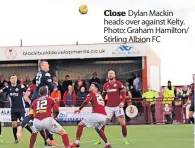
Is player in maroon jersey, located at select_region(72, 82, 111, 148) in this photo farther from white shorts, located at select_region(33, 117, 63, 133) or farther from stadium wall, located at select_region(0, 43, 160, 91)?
stadium wall, located at select_region(0, 43, 160, 91)

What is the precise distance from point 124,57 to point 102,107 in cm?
1626

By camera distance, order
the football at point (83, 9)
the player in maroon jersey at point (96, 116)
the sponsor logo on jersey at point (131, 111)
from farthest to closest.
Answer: the football at point (83, 9) → the sponsor logo on jersey at point (131, 111) → the player in maroon jersey at point (96, 116)

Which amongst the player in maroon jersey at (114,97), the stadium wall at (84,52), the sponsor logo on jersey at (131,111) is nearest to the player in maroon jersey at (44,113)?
the player in maroon jersey at (114,97)

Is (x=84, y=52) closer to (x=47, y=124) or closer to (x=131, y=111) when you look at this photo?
(x=131, y=111)

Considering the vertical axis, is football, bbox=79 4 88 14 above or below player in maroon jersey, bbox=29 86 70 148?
above

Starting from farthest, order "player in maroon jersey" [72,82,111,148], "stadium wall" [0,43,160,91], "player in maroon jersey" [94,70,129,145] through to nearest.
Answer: "stadium wall" [0,43,160,91] < "player in maroon jersey" [94,70,129,145] < "player in maroon jersey" [72,82,111,148]

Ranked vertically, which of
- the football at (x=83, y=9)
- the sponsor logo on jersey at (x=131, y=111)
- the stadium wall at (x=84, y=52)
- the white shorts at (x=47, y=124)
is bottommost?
the white shorts at (x=47, y=124)

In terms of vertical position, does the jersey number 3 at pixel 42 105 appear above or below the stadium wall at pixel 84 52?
below

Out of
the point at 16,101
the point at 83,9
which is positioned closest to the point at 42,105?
the point at 16,101

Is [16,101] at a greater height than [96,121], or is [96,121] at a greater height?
[16,101]

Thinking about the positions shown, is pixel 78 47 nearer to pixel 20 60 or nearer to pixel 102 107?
pixel 20 60

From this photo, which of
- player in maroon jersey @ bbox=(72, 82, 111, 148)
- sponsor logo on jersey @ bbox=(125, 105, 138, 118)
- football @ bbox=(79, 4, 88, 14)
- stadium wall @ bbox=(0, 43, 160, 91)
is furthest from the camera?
stadium wall @ bbox=(0, 43, 160, 91)

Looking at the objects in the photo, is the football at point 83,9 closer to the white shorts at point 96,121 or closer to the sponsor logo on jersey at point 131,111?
the sponsor logo on jersey at point 131,111

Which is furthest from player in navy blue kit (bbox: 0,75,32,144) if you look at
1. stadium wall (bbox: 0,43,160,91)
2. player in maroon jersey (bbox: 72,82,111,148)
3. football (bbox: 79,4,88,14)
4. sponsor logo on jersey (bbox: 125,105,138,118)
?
stadium wall (bbox: 0,43,160,91)
